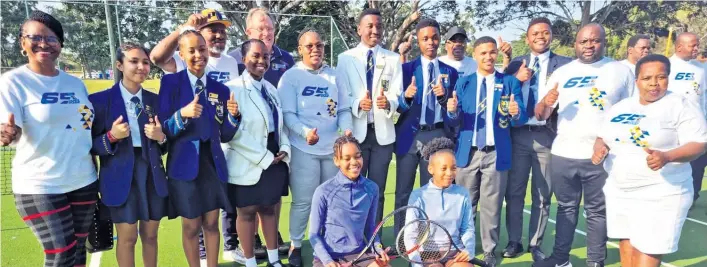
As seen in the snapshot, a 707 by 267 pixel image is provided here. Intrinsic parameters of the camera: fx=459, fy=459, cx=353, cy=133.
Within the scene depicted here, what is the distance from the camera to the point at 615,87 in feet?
12.9

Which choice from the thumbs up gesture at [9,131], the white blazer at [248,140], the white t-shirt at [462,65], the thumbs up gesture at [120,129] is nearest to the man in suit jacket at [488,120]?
the white t-shirt at [462,65]

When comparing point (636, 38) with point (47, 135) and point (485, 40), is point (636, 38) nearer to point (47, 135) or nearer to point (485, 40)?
point (485, 40)

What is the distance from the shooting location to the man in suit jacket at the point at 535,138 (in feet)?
14.6

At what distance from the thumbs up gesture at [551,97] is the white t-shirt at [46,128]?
3.66 metres

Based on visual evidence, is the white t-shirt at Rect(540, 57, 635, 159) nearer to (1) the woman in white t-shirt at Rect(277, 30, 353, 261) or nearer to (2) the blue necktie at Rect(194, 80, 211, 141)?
(1) the woman in white t-shirt at Rect(277, 30, 353, 261)

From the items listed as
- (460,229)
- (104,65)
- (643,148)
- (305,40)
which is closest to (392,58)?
(305,40)

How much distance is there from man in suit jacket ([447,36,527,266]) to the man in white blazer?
2.10 feet

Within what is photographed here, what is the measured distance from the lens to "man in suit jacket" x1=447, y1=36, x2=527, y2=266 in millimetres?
4215

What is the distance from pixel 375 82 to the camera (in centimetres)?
447

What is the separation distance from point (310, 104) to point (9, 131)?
2224 millimetres

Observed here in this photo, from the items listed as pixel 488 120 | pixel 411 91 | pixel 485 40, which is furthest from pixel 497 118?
pixel 411 91

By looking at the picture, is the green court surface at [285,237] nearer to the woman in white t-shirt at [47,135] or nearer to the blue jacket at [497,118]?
the blue jacket at [497,118]

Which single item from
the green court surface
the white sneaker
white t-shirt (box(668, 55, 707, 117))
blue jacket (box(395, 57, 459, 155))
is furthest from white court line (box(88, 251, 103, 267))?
white t-shirt (box(668, 55, 707, 117))

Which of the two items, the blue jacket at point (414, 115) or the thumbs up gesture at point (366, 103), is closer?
the thumbs up gesture at point (366, 103)
